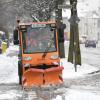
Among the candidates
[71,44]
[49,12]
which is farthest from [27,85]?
[49,12]

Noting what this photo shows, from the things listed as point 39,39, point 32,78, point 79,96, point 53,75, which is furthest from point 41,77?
point 79,96

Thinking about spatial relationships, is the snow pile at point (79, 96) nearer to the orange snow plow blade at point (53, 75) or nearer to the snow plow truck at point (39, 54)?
the orange snow plow blade at point (53, 75)

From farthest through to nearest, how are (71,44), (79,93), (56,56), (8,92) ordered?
(71,44) → (56,56) → (8,92) → (79,93)

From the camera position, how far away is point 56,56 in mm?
19719

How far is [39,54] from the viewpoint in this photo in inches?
774

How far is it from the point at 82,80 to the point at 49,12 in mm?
16103

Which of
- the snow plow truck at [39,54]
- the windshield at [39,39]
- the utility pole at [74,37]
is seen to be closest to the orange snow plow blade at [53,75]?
the snow plow truck at [39,54]

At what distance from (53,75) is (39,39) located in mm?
1583

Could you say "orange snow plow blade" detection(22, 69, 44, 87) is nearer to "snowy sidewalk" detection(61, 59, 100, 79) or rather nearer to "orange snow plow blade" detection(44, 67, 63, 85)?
"orange snow plow blade" detection(44, 67, 63, 85)

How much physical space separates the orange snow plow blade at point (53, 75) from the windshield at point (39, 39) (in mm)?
931

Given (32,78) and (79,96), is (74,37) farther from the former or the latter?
(79,96)

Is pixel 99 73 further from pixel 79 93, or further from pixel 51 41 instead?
pixel 79 93

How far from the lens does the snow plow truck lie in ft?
63.7

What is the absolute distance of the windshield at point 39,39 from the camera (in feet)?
65.0
